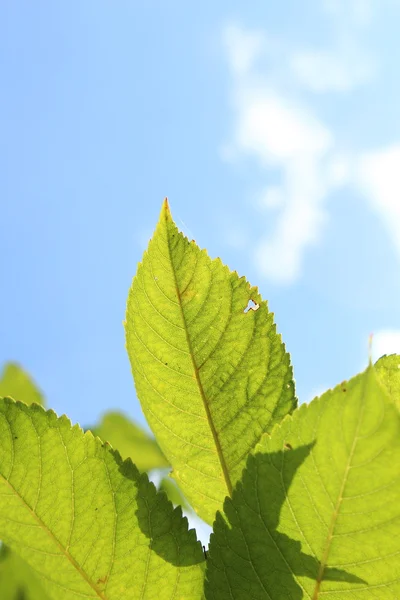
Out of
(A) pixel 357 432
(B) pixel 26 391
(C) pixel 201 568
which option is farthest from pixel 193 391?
(B) pixel 26 391

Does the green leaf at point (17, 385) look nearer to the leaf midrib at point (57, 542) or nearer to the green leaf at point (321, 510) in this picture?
the leaf midrib at point (57, 542)

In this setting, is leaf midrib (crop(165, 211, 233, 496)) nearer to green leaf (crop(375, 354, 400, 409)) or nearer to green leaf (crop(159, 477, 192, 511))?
→ green leaf (crop(375, 354, 400, 409))

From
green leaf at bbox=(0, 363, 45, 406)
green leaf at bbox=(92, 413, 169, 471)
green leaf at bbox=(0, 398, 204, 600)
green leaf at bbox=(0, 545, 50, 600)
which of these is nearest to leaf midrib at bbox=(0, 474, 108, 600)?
green leaf at bbox=(0, 398, 204, 600)

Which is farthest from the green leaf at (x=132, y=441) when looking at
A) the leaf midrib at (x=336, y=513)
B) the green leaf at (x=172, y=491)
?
the leaf midrib at (x=336, y=513)

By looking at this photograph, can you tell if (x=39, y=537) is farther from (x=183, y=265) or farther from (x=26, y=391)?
(x=26, y=391)

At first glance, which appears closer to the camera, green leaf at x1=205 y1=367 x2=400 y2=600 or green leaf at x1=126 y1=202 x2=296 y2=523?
green leaf at x1=205 y1=367 x2=400 y2=600

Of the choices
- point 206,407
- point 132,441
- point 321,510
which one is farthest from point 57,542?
point 132,441
